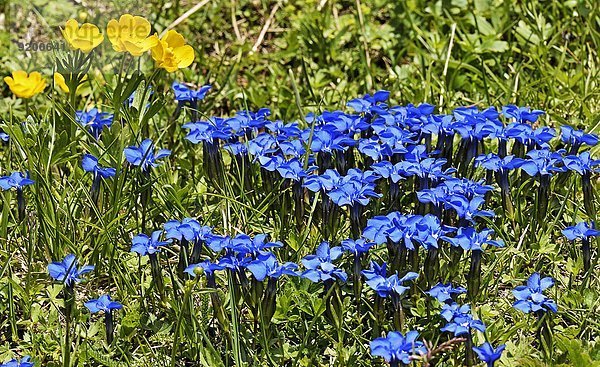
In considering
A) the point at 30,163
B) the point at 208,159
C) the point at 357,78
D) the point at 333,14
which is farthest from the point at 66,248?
the point at 333,14

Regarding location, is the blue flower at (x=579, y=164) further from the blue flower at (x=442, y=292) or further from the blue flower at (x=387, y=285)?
the blue flower at (x=387, y=285)

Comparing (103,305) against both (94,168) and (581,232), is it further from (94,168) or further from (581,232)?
(581,232)

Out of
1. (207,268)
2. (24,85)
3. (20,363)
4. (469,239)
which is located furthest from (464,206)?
(24,85)

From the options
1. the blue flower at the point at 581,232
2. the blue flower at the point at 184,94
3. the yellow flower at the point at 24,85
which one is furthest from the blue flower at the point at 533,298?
the yellow flower at the point at 24,85

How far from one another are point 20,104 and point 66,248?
1448 mm

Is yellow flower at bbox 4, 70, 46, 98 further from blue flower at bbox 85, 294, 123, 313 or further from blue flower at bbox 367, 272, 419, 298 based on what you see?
blue flower at bbox 367, 272, 419, 298

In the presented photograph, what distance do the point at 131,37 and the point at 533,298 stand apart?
1425 mm

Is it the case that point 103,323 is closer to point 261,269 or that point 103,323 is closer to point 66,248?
point 66,248

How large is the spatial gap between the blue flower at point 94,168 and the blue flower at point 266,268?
0.68m

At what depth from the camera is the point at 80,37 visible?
2.81m

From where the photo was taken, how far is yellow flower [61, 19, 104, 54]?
2795mm

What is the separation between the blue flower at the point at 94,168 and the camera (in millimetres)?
2713

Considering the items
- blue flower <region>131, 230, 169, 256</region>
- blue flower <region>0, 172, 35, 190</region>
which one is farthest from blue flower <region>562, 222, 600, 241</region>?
blue flower <region>0, 172, 35, 190</region>

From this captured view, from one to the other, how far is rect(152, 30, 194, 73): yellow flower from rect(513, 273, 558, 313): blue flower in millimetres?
1294
